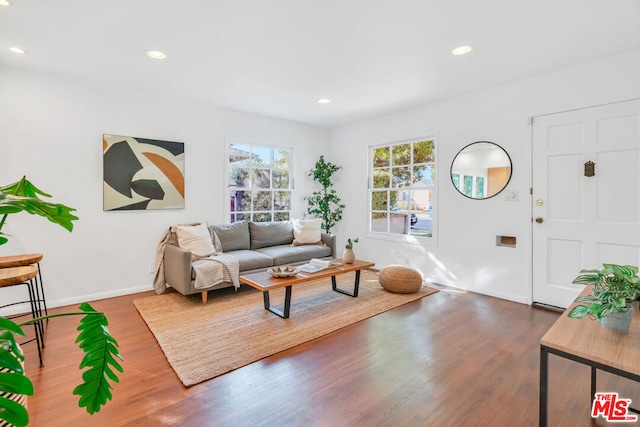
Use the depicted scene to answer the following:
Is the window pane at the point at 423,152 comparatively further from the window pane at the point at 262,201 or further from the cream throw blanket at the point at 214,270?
the cream throw blanket at the point at 214,270

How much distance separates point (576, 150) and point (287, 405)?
3531 millimetres

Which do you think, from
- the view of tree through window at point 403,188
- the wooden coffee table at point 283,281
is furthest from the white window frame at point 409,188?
the wooden coffee table at point 283,281

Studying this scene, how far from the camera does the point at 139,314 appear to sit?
10.5 ft

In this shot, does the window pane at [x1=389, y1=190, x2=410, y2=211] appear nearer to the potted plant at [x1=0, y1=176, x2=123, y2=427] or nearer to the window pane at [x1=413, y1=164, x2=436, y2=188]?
the window pane at [x1=413, y1=164, x2=436, y2=188]

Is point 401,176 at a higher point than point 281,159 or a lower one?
lower

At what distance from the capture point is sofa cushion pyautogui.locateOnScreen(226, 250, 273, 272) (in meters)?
3.85

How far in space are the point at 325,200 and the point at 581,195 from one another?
11.5ft

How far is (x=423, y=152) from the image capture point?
4.57 metres

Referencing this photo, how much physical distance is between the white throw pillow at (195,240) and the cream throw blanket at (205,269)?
0.29 ft

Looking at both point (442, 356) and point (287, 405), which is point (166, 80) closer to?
point (287, 405)

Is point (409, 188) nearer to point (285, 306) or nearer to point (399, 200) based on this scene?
point (399, 200)

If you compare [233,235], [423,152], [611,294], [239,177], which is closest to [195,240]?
[233,235]

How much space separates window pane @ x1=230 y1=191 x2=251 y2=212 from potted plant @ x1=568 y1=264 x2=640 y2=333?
422 centimetres

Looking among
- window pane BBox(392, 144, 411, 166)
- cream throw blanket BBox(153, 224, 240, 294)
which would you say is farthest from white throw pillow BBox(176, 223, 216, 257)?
window pane BBox(392, 144, 411, 166)
